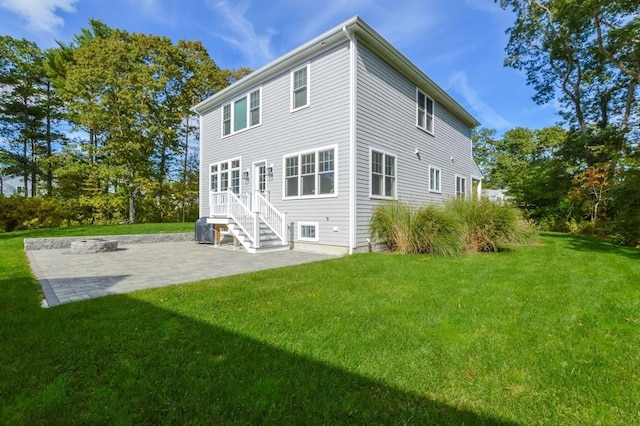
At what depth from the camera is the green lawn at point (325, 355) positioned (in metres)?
1.88

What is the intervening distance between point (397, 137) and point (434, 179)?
139 inches

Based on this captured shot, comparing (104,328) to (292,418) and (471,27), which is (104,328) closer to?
(292,418)

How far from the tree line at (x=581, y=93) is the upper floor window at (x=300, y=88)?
11.8 metres

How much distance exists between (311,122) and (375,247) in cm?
434

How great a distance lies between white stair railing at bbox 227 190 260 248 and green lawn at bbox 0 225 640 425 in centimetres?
398

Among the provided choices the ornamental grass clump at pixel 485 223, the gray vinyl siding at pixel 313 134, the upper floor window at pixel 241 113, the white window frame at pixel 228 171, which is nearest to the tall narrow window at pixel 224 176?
the white window frame at pixel 228 171

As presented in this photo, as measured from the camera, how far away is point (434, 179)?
12.9 meters

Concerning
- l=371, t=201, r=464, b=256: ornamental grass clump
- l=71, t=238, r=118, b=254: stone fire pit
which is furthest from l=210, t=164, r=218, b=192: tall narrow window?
l=371, t=201, r=464, b=256: ornamental grass clump

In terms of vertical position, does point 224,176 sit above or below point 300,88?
below

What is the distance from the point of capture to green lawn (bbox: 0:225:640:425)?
1.88 meters

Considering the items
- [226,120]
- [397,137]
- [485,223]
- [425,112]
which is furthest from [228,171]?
[485,223]

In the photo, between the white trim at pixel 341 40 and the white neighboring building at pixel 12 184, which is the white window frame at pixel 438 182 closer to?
the white trim at pixel 341 40

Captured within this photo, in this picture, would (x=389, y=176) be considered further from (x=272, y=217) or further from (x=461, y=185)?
(x=461, y=185)

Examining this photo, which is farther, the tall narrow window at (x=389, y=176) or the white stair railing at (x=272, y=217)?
the tall narrow window at (x=389, y=176)
